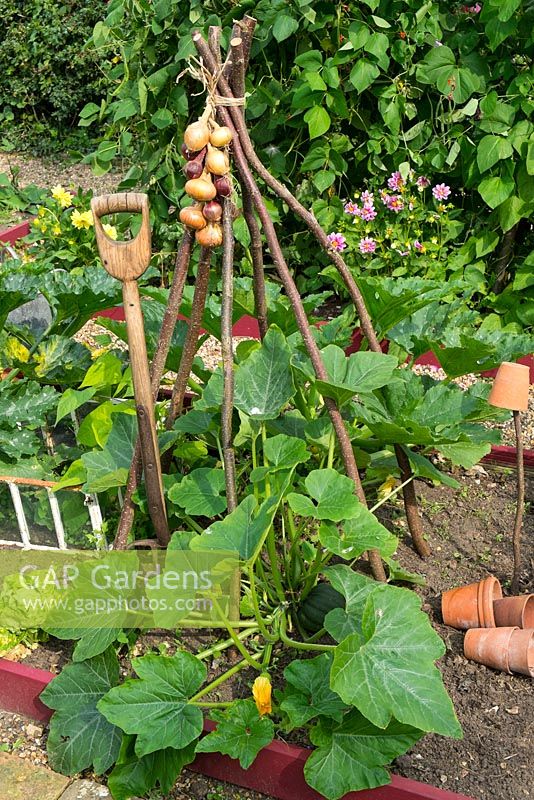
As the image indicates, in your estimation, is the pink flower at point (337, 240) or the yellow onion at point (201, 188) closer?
the yellow onion at point (201, 188)

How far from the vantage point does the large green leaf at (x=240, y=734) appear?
2006 mm

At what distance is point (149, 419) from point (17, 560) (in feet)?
2.74

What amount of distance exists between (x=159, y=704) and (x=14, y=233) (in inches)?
167

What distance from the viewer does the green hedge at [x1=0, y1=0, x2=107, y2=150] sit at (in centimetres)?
777

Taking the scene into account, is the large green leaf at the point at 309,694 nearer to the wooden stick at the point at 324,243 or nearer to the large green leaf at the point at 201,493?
the large green leaf at the point at 201,493

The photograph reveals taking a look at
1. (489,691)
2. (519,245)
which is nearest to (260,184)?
(519,245)

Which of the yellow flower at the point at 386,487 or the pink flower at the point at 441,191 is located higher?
the pink flower at the point at 441,191

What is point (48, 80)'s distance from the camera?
26.0 ft

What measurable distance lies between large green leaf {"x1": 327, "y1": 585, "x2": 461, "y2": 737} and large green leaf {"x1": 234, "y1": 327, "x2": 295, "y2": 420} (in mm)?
573

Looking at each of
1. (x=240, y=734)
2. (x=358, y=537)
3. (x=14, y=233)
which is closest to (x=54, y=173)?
(x=14, y=233)

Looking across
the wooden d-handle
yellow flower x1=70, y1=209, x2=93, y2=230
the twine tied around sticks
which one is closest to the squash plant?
the wooden d-handle

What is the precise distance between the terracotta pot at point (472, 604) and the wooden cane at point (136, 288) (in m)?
0.85

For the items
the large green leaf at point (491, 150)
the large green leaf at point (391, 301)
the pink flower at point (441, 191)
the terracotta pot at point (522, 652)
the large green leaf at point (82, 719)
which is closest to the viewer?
the large green leaf at point (82, 719)

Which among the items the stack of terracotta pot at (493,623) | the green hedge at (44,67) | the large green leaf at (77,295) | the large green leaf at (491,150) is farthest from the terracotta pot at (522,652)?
the green hedge at (44,67)
